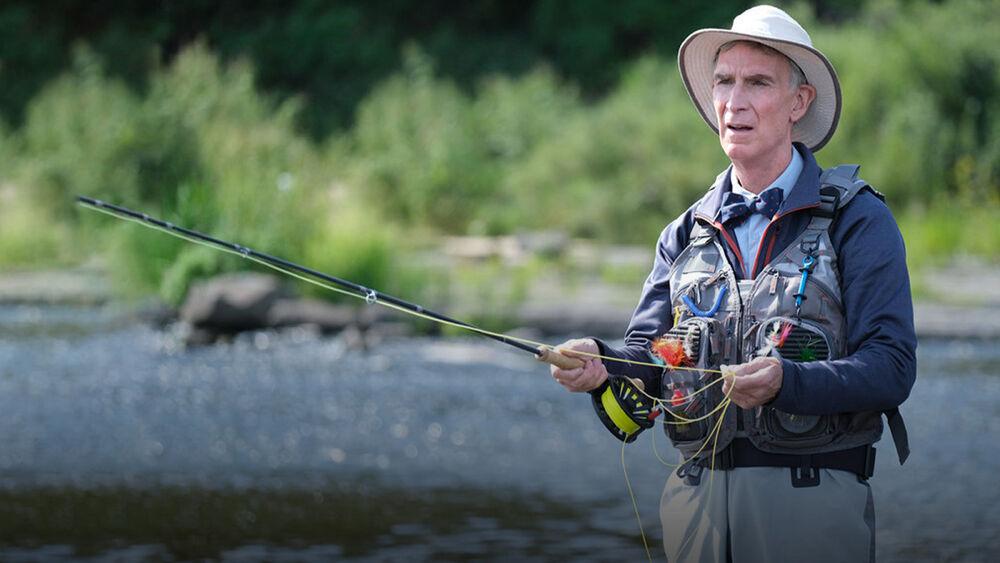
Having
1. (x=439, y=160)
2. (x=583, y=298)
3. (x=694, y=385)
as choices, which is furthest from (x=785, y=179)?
(x=439, y=160)

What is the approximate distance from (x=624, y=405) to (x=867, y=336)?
0.43 m

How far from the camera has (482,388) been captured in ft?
32.5

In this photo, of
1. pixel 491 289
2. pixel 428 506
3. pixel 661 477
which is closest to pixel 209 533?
pixel 428 506

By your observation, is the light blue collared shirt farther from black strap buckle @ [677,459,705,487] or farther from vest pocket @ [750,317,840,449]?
black strap buckle @ [677,459,705,487]

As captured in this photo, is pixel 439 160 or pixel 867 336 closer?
pixel 867 336

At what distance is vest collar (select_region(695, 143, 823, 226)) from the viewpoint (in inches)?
103

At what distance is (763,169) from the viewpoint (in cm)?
271

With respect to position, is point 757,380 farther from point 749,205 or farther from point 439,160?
point 439,160

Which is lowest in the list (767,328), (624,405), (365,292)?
(624,405)

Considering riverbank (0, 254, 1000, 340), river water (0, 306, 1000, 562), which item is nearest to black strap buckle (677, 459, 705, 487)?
river water (0, 306, 1000, 562)

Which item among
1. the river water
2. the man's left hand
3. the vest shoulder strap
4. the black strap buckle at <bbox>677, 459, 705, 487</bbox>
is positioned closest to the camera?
the man's left hand

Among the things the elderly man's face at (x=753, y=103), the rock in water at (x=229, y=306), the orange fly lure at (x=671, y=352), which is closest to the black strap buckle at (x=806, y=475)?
the orange fly lure at (x=671, y=352)

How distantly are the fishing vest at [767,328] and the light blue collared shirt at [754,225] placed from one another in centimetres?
4

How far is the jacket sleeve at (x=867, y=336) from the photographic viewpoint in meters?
2.49
